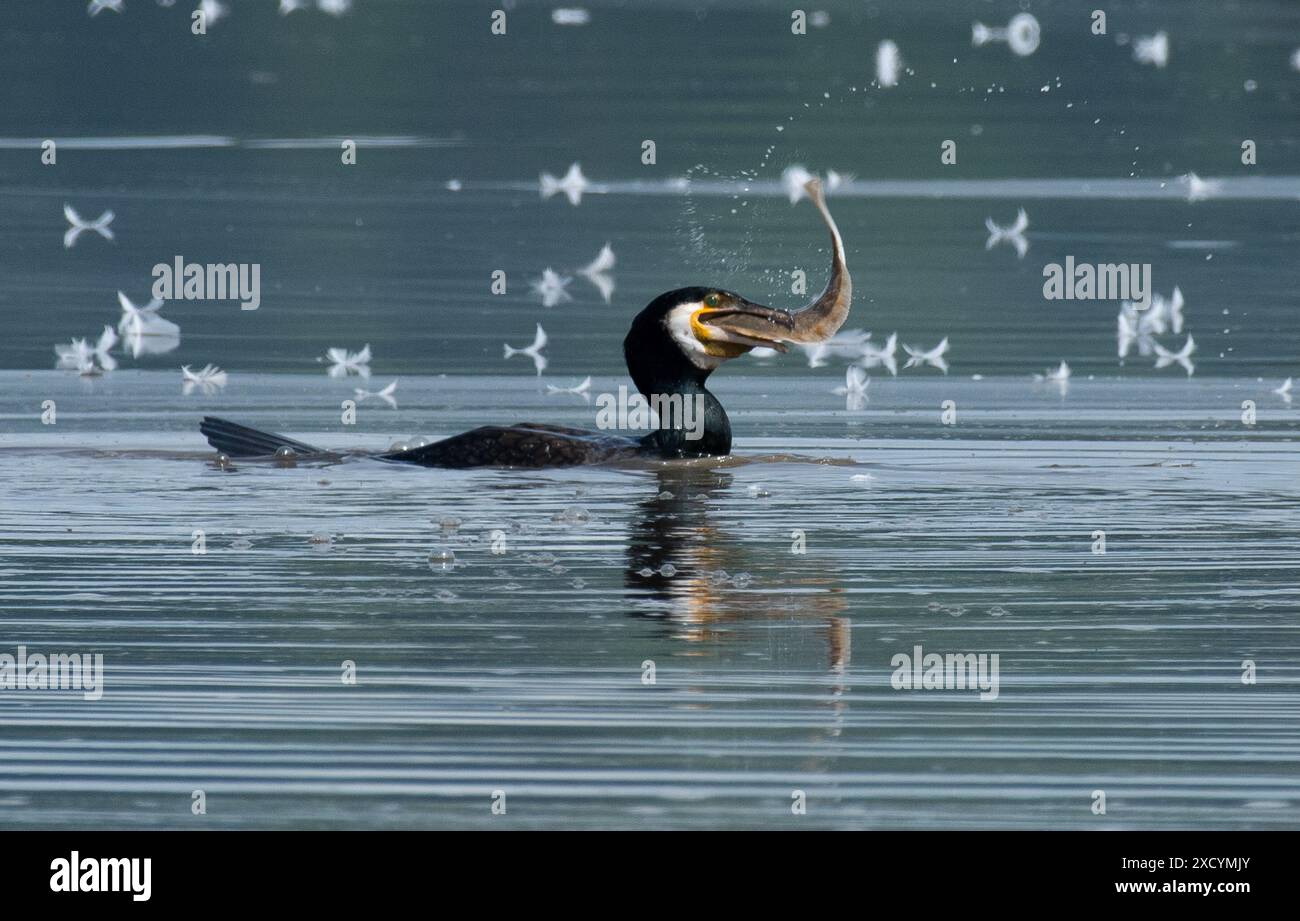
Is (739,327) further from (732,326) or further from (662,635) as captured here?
(662,635)

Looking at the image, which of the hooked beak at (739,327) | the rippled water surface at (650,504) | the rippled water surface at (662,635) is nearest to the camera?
the rippled water surface at (662,635)

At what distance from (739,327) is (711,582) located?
4.11 metres

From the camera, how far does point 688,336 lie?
1285 centimetres

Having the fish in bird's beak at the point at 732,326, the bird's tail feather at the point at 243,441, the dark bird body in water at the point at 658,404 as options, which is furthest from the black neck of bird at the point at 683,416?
the bird's tail feather at the point at 243,441

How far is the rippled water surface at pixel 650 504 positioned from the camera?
6.24 meters

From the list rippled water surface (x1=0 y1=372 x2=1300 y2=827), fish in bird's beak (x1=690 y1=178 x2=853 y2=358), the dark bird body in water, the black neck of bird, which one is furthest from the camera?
the black neck of bird

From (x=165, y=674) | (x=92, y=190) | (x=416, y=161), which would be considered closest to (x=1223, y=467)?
(x=165, y=674)

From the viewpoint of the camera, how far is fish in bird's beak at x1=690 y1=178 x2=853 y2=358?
12.1 meters

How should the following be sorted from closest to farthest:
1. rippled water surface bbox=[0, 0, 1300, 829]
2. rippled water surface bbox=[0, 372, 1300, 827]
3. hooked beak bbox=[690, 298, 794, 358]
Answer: rippled water surface bbox=[0, 372, 1300, 827], rippled water surface bbox=[0, 0, 1300, 829], hooked beak bbox=[690, 298, 794, 358]

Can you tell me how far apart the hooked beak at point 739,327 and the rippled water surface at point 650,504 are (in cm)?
62

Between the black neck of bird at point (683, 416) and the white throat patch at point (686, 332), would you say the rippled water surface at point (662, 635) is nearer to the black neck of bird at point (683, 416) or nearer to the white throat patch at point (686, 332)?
the black neck of bird at point (683, 416)

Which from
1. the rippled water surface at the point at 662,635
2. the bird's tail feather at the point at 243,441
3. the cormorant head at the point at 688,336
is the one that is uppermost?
→ the cormorant head at the point at 688,336

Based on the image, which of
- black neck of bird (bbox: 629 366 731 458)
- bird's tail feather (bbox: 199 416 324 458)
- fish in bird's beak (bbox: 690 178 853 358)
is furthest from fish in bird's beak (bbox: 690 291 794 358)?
bird's tail feather (bbox: 199 416 324 458)

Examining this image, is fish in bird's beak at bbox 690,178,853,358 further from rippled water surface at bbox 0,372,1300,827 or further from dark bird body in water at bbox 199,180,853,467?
rippled water surface at bbox 0,372,1300,827
